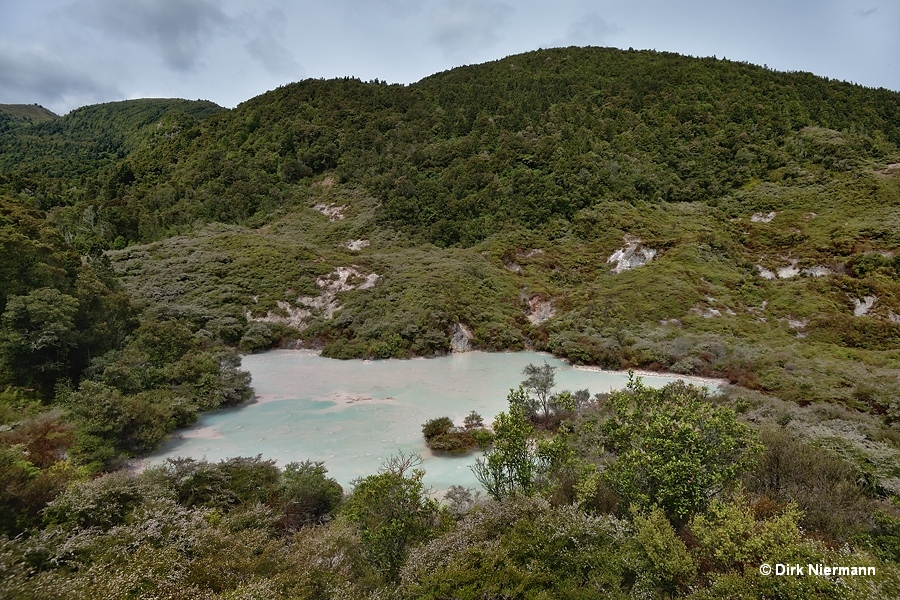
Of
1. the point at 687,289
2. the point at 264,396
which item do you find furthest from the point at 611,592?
the point at 687,289

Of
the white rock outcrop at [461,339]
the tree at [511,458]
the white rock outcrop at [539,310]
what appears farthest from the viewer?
the white rock outcrop at [539,310]

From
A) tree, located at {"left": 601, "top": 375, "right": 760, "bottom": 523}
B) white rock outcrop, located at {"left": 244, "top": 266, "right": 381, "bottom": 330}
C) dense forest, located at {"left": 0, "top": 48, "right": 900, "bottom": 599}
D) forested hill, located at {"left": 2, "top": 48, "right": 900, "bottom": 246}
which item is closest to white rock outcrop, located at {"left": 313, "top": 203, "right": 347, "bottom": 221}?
dense forest, located at {"left": 0, "top": 48, "right": 900, "bottom": 599}

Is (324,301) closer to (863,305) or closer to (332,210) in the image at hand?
(332,210)

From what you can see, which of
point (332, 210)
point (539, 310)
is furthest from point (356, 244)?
point (539, 310)

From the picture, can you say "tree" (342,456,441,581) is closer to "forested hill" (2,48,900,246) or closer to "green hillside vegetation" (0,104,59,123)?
"forested hill" (2,48,900,246)

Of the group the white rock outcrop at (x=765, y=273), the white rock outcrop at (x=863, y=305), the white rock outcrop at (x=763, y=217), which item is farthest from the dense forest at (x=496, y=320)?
the white rock outcrop at (x=765, y=273)

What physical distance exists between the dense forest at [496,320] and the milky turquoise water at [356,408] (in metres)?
1.35

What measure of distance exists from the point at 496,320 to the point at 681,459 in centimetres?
2874

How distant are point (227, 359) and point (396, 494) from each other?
56.2 feet

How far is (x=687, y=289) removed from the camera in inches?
1496

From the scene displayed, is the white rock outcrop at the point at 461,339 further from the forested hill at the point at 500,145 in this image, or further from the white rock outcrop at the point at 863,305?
the white rock outcrop at the point at 863,305

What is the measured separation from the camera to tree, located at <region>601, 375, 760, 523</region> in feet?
29.4

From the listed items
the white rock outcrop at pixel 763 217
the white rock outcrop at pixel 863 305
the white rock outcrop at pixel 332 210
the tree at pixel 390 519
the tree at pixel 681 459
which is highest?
the white rock outcrop at pixel 332 210

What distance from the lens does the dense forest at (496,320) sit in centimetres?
764
